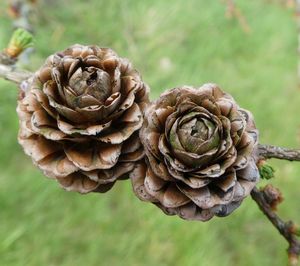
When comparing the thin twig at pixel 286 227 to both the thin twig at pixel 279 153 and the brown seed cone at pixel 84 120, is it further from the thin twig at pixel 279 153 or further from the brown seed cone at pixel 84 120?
the brown seed cone at pixel 84 120

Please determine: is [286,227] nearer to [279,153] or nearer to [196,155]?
[279,153]

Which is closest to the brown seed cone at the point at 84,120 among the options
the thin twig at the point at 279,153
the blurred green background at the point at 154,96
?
the thin twig at the point at 279,153

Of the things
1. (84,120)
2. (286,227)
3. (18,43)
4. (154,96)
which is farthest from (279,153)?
(154,96)

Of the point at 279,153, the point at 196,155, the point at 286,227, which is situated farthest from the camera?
the point at 286,227

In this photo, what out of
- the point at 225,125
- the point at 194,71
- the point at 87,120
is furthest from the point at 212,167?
the point at 194,71

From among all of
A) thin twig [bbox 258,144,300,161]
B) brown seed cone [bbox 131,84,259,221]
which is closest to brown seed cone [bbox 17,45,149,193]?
brown seed cone [bbox 131,84,259,221]

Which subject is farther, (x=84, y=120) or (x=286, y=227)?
(x=286, y=227)

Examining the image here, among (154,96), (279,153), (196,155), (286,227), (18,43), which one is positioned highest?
(18,43)

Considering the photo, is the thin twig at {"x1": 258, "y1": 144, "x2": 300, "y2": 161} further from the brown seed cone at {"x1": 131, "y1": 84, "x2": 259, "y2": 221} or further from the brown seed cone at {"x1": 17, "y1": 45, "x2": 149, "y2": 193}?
the brown seed cone at {"x1": 17, "y1": 45, "x2": 149, "y2": 193}
